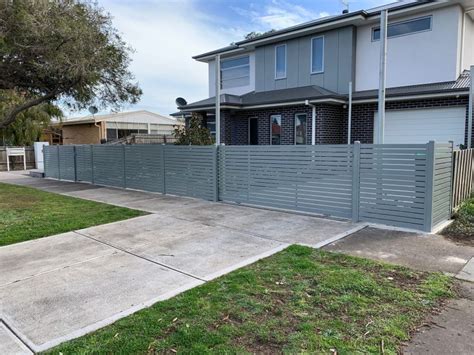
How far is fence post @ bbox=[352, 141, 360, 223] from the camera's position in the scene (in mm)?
7043

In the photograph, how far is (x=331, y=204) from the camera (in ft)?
24.8

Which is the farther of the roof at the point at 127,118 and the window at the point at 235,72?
the roof at the point at 127,118

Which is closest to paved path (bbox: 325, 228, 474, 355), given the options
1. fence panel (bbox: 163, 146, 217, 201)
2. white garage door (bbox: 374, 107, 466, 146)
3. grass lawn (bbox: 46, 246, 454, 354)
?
→ grass lawn (bbox: 46, 246, 454, 354)

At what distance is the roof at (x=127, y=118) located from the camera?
29.3m

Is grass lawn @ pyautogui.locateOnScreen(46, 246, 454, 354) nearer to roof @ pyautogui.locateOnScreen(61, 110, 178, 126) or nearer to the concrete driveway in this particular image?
the concrete driveway

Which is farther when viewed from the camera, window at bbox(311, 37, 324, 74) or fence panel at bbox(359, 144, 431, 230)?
window at bbox(311, 37, 324, 74)

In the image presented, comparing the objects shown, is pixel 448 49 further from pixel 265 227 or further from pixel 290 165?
pixel 265 227

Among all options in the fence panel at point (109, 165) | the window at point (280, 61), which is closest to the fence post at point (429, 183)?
the fence panel at point (109, 165)

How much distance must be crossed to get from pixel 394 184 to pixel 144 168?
7.92 metres

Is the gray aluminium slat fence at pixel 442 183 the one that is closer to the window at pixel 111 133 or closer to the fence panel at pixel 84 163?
the fence panel at pixel 84 163

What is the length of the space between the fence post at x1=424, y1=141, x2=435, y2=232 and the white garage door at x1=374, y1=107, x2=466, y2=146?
6355mm

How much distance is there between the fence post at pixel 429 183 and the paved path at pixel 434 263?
305 millimetres

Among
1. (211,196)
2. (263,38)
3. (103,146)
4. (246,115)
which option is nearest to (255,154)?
(211,196)

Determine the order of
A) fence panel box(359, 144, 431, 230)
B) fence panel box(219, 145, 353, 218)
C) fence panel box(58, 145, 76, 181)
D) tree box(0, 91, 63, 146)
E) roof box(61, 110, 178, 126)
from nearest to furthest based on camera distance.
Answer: fence panel box(359, 144, 431, 230)
fence panel box(219, 145, 353, 218)
fence panel box(58, 145, 76, 181)
tree box(0, 91, 63, 146)
roof box(61, 110, 178, 126)
